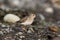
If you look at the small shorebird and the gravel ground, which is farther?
the small shorebird

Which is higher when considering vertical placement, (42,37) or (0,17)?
(0,17)

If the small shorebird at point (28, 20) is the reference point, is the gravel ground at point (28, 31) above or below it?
below

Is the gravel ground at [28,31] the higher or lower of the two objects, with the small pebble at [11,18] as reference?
lower

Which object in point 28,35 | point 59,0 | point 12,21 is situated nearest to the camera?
point 28,35

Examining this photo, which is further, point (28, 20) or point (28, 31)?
point (28, 20)

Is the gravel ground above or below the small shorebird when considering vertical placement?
below

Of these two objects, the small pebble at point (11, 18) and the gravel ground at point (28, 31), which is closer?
the gravel ground at point (28, 31)

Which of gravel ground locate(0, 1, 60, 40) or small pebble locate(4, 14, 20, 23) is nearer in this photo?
gravel ground locate(0, 1, 60, 40)

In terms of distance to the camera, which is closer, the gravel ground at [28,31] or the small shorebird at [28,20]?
the gravel ground at [28,31]

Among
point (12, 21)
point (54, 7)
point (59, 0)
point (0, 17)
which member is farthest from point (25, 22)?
point (54, 7)

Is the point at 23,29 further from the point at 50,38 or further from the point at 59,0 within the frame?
the point at 59,0

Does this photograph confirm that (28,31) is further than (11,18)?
No
